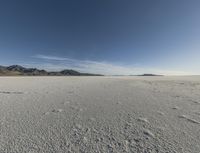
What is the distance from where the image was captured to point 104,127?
2.64 meters

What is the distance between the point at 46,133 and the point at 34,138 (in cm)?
22

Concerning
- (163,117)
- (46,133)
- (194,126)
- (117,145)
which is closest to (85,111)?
(46,133)

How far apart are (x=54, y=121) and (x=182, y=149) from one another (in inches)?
99.4

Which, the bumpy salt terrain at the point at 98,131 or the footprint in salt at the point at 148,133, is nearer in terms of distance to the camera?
the bumpy salt terrain at the point at 98,131

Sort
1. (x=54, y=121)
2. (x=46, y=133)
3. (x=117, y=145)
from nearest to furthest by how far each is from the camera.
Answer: (x=117, y=145), (x=46, y=133), (x=54, y=121)

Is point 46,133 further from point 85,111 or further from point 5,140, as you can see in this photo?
point 85,111

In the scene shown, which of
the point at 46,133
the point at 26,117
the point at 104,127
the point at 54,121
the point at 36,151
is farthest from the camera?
the point at 26,117

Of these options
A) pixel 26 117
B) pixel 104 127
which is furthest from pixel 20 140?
pixel 104 127

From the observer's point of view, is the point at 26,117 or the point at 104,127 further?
the point at 26,117

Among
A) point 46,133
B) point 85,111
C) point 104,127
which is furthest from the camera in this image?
point 85,111

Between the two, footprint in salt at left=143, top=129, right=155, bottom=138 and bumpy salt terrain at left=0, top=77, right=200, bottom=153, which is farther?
footprint in salt at left=143, top=129, right=155, bottom=138

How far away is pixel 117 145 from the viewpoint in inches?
79.4

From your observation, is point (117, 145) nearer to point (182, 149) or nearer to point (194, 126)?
point (182, 149)

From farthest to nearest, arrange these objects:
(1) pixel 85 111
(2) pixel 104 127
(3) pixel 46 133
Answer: (1) pixel 85 111 < (2) pixel 104 127 < (3) pixel 46 133
